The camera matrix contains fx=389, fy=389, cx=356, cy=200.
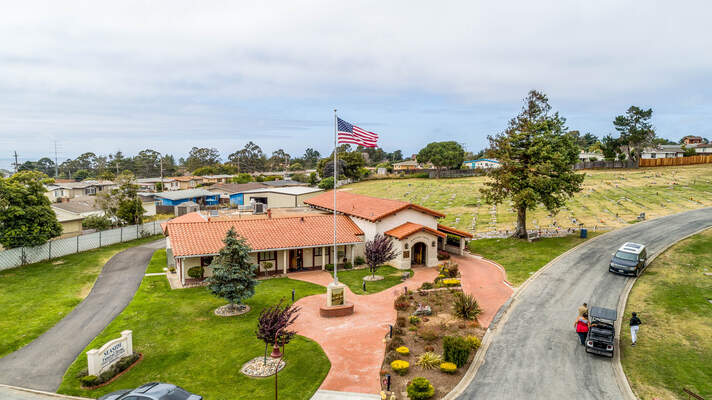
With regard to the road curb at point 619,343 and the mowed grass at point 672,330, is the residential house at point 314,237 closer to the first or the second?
the road curb at point 619,343

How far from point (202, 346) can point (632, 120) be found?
91514 mm

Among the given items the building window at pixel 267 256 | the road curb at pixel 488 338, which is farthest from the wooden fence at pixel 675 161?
the building window at pixel 267 256

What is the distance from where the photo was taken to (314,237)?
110 feet

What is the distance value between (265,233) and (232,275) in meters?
10.6

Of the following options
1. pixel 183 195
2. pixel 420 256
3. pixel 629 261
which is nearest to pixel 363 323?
pixel 420 256

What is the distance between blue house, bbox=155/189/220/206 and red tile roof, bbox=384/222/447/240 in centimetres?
4883

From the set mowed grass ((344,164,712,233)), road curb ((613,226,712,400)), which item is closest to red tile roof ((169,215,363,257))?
mowed grass ((344,164,712,233))

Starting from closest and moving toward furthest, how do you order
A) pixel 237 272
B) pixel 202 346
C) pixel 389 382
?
pixel 389 382, pixel 202 346, pixel 237 272

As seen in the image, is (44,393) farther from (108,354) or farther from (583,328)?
(583,328)

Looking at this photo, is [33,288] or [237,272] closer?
[237,272]

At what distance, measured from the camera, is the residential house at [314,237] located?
30.5 metres

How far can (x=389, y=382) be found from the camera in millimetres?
15242

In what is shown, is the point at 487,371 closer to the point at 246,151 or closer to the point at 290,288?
the point at 290,288

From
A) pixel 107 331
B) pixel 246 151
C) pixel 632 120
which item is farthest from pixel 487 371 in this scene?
pixel 246 151
